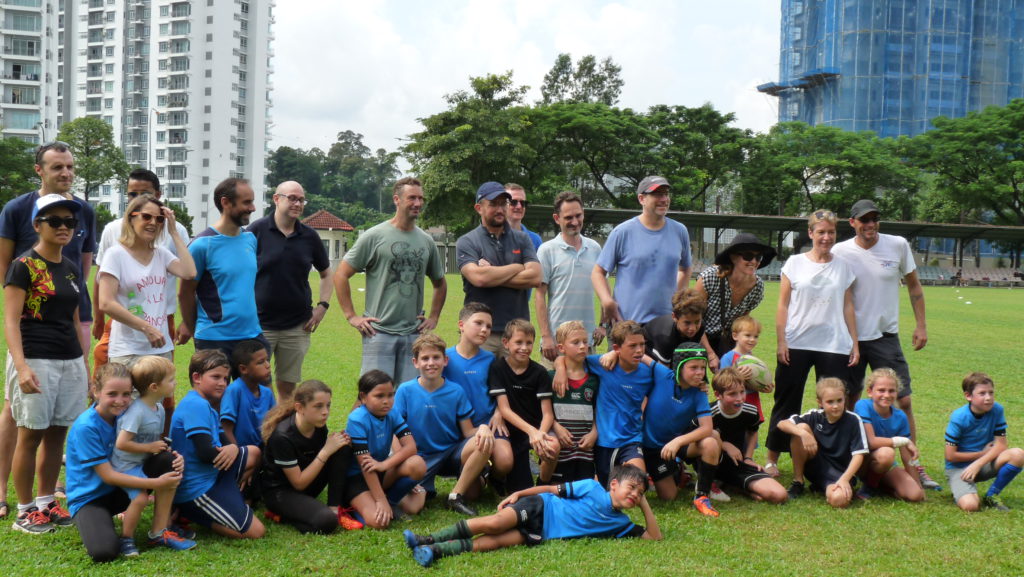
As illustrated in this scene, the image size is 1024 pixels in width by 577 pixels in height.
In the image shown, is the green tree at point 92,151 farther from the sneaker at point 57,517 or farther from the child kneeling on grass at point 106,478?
the child kneeling on grass at point 106,478

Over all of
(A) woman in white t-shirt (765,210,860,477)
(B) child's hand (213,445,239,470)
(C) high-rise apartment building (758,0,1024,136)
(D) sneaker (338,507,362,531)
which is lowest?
(D) sneaker (338,507,362,531)

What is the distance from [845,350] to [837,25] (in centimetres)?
6929

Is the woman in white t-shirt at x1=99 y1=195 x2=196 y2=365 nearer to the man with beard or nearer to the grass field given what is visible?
the man with beard

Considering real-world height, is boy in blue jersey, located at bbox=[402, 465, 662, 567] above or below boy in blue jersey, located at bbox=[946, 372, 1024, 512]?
below

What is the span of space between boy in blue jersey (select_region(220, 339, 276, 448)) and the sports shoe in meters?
2.79

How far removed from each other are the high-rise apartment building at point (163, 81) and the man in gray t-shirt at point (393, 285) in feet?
261

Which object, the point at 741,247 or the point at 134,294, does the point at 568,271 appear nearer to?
the point at 741,247

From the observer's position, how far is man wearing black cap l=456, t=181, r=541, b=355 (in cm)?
612

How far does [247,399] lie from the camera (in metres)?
5.21

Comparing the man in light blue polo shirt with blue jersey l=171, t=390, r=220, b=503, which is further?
the man in light blue polo shirt

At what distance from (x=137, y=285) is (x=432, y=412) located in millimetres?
2010

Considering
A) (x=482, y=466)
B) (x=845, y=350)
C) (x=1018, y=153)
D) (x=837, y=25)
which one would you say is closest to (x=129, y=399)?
(x=482, y=466)

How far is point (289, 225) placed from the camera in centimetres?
629

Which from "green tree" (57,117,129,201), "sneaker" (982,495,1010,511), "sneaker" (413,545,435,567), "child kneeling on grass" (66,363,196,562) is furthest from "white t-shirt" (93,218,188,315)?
"green tree" (57,117,129,201)
